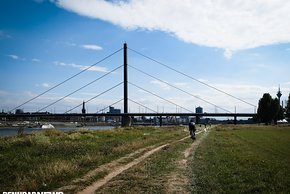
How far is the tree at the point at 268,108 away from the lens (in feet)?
382

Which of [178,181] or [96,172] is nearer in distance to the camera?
[178,181]

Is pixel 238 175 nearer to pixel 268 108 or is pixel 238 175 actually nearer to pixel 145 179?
pixel 145 179

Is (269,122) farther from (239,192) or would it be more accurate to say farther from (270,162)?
(239,192)

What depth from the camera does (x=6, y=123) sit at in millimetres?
191875

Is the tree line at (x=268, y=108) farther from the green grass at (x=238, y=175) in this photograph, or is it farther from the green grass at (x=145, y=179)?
the green grass at (x=145, y=179)

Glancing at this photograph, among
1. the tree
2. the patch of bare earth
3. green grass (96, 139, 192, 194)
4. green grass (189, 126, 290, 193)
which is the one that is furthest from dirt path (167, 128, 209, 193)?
the tree

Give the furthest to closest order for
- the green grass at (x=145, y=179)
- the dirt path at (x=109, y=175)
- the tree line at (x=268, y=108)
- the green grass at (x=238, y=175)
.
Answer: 1. the tree line at (x=268, y=108)
2. the dirt path at (x=109, y=175)
3. the green grass at (x=145, y=179)
4. the green grass at (x=238, y=175)

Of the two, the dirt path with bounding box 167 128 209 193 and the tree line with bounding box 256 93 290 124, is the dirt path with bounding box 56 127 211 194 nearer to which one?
the dirt path with bounding box 167 128 209 193

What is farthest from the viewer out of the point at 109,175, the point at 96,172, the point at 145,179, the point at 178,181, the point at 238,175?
the point at 96,172

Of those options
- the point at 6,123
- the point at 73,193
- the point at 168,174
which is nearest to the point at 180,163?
the point at 168,174

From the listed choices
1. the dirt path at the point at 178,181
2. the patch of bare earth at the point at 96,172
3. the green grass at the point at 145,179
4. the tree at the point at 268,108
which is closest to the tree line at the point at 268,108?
the tree at the point at 268,108

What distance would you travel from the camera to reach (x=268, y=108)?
11675 cm

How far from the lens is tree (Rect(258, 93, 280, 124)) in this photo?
4587 inches

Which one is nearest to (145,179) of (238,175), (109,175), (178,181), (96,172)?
(178,181)
